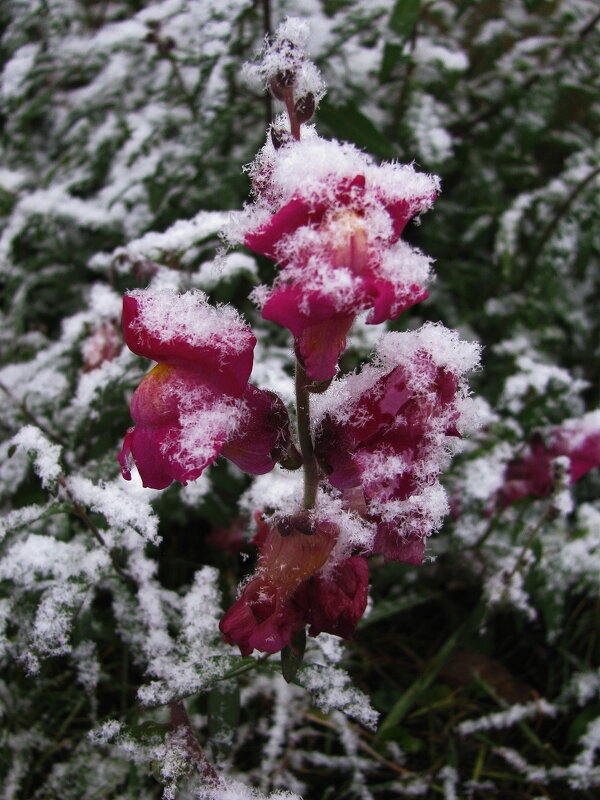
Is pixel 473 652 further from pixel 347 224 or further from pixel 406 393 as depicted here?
pixel 347 224

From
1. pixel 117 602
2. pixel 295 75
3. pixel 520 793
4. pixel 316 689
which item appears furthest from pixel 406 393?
pixel 520 793

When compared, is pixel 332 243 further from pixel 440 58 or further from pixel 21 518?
pixel 440 58

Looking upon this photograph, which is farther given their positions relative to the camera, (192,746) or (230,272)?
(230,272)

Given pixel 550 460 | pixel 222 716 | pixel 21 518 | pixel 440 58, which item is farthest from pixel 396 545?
pixel 440 58

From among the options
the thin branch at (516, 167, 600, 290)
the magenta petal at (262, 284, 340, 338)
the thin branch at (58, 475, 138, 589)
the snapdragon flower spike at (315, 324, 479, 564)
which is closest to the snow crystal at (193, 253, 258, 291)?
the thin branch at (58, 475, 138, 589)

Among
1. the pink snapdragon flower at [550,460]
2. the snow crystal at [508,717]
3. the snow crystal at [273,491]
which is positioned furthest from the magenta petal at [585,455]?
the snow crystal at [273,491]

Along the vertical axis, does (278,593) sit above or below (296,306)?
below
